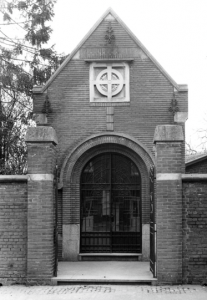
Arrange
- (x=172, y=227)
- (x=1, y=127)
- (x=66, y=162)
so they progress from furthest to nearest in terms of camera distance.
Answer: (x=1, y=127)
(x=66, y=162)
(x=172, y=227)

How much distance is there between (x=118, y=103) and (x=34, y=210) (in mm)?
4767

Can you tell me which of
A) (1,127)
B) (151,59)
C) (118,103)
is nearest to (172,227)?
(118,103)

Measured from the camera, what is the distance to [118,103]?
516 inches

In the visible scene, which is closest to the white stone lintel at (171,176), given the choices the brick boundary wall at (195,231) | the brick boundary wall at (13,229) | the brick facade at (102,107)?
the brick boundary wall at (195,231)

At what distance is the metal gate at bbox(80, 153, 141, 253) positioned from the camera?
42.7 ft

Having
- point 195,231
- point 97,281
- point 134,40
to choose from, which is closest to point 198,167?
point 134,40

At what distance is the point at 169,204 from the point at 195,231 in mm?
791

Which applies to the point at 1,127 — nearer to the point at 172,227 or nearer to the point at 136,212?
the point at 136,212

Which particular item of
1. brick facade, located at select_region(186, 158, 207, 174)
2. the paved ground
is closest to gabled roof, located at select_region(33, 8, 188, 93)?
brick facade, located at select_region(186, 158, 207, 174)

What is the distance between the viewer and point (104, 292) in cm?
897

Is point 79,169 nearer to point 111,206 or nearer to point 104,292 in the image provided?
point 111,206

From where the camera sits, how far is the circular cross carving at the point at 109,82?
13.1 metres

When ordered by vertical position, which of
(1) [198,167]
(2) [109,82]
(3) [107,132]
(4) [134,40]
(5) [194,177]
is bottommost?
(5) [194,177]

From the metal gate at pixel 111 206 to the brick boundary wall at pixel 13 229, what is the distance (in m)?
3.58
